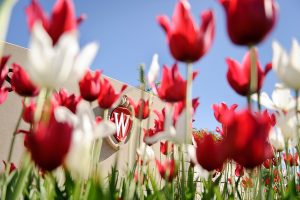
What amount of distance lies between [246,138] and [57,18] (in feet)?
1.57

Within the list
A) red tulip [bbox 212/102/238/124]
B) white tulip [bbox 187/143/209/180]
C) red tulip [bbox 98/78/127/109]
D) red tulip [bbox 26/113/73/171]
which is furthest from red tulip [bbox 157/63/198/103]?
red tulip [bbox 212/102/238/124]

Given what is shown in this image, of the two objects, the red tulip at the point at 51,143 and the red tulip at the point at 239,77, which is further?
the red tulip at the point at 239,77

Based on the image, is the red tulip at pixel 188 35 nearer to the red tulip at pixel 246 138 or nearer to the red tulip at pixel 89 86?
the red tulip at pixel 246 138

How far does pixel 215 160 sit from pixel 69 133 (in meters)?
0.51

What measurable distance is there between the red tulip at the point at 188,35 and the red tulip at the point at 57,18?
0.24m

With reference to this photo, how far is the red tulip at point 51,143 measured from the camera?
612 millimetres

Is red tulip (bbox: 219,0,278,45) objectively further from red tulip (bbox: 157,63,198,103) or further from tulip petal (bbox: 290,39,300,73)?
red tulip (bbox: 157,63,198,103)

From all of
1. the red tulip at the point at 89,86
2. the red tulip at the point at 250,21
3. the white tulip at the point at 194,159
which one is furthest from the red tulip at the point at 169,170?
the red tulip at the point at 250,21

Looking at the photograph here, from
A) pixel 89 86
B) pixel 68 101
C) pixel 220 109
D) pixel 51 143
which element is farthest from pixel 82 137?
pixel 220 109

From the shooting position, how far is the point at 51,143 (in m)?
0.61

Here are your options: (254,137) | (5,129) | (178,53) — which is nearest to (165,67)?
(178,53)

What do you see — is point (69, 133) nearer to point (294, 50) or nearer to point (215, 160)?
point (215, 160)

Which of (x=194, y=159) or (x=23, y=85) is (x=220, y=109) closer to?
(x=194, y=159)

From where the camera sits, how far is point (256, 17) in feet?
2.45
